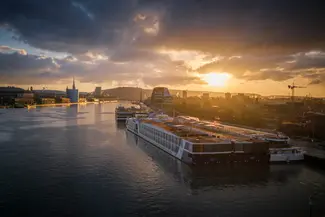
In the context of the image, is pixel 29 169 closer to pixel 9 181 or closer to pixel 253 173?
pixel 9 181

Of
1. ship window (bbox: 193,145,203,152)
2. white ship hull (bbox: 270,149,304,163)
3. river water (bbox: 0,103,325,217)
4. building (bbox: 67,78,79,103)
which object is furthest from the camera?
building (bbox: 67,78,79,103)

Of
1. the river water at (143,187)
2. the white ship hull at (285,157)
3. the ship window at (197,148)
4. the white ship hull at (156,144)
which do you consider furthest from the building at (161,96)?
the ship window at (197,148)

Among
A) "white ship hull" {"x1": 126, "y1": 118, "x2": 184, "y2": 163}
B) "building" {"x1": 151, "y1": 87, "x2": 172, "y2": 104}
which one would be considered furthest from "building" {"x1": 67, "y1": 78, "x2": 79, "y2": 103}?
"white ship hull" {"x1": 126, "y1": 118, "x2": 184, "y2": 163}

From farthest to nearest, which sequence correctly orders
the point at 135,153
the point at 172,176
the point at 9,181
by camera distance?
the point at 135,153, the point at 172,176, the point at 9,181

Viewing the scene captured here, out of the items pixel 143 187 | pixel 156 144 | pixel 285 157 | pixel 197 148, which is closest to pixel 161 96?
pixel 156 144

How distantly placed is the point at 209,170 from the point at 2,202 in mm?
11877

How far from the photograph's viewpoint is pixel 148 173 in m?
19.9

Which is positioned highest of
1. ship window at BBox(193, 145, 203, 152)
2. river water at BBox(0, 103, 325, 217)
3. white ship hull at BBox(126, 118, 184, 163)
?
ship window at BBox(193, 145, 203, 152)

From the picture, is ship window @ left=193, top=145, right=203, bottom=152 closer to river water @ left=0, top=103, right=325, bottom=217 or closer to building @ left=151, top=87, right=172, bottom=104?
river water @ left=0, top=103, right=325, bottom=217

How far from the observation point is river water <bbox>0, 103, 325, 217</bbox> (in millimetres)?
13875

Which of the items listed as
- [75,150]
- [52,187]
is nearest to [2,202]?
[52,187]

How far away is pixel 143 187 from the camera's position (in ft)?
55.5

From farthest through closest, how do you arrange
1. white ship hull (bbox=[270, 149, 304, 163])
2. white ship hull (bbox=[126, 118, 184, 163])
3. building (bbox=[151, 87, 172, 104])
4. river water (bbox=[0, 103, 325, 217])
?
1. building (bbox=[151, 87, 172, 104])
2. white ship hull (bbox=[126, 118, 184, 163])
3. white ship hull (bbox=[270, 149, 304, 163])
4. river water (bbox=[0, 103, 325, 217])

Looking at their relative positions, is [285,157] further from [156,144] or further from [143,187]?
[156,144]
